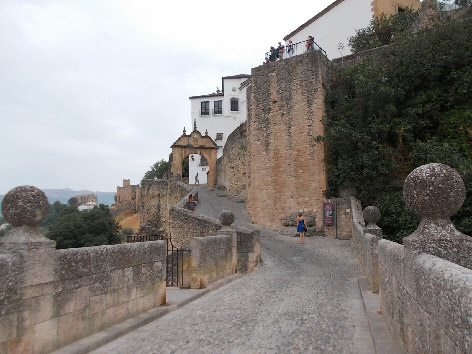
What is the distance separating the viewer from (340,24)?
96.6 feet

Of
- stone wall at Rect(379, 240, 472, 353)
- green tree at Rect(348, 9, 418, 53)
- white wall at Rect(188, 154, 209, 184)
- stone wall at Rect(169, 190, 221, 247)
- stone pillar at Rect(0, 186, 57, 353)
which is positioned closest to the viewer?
stone wall at Rect(379, 240, 472, 353)

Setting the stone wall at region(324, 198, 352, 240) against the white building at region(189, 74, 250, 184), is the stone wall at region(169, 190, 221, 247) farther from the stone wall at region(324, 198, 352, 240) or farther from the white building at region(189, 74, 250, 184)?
the white building at region(189, 74, 250, 184)

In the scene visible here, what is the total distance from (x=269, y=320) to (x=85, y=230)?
112ft

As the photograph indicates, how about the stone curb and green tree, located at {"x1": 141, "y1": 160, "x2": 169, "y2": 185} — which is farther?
green tree, located at {"x1": 141, "y1": 160, "x2": 169, "y2": 185}

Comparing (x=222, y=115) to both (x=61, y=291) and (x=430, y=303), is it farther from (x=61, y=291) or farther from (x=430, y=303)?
(x=430, y=303)

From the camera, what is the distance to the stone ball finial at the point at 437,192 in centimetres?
335

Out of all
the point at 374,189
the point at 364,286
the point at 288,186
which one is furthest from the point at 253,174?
the point at 364,286

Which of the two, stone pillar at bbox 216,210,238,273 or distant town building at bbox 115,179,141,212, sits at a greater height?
distant town building at bbox 115,179,141,212

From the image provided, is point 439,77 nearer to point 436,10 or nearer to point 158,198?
point 436,10

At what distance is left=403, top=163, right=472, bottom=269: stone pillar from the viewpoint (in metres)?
3.22

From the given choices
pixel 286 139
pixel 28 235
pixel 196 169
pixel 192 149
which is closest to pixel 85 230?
pixel 192 149

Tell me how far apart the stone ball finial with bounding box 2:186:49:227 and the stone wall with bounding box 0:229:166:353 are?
0.43 feet

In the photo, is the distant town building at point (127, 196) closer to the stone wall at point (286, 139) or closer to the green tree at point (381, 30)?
the stone wall at point (286, 139)

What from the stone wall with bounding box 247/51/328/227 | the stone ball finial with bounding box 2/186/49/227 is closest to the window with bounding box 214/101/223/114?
the stone wall with bounding box 247/51/328/227
